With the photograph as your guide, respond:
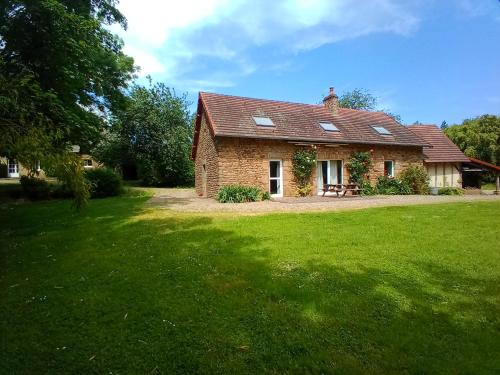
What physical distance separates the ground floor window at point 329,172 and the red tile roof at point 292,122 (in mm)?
1370

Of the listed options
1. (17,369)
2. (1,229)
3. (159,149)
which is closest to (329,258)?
(17,369)

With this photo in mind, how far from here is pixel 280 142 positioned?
1833 cm

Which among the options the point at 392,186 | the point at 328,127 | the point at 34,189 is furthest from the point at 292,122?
the point at 34,189

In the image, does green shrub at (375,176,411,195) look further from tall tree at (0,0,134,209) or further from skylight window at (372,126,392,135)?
tall tree at (0,0,134,209)

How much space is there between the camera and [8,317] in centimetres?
434

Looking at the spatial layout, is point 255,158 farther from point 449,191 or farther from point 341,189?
point 449,191

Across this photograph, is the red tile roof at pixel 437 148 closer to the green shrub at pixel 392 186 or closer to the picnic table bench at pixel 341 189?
the green shrub at pixel 392 186

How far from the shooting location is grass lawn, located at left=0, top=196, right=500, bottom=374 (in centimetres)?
336

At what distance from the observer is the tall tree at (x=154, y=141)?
2989 centimetres

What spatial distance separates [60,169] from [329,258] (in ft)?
15.7

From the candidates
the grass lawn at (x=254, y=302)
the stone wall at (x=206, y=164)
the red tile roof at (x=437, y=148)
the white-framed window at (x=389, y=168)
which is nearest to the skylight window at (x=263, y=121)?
the stone wall at (x=206, y=164)

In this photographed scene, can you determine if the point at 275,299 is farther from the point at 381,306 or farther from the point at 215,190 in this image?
the point at 215,190

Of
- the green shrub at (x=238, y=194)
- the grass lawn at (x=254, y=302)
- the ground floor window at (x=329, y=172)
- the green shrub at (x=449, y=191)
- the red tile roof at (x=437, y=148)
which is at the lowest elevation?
the grass lawn at (x=254, y=302)

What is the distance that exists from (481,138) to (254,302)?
41.7 metres
